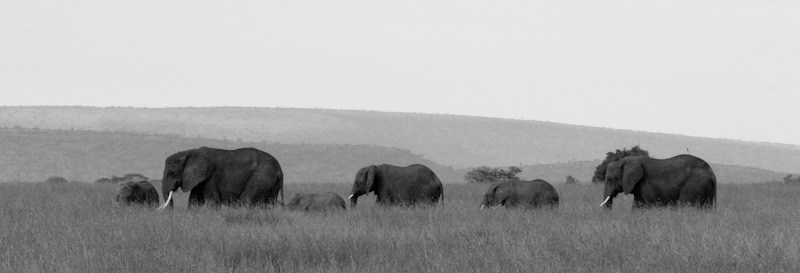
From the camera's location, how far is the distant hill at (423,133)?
9256 cm

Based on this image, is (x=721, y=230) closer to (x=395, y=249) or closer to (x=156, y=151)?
(x=395, y=249)

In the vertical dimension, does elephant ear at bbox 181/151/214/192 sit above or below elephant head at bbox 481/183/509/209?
above

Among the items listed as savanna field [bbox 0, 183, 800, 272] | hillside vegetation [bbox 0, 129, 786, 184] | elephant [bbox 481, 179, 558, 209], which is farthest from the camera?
hillside vegetation [bbox 0, 129, 786, 184]

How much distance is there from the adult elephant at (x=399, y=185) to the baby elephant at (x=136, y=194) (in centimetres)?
389

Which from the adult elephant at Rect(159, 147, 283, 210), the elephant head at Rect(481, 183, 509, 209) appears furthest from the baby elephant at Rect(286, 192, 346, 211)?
the elephant head at Rect(481, 183, 509, 209)

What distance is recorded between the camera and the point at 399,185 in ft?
66.6

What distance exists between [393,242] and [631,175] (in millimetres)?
8124

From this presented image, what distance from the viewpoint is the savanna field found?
9.84 metres

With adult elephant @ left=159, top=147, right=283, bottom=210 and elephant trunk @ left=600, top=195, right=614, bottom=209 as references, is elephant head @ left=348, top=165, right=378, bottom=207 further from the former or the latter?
elephant trunk @ left=600, top=195, right=614, bottom=209

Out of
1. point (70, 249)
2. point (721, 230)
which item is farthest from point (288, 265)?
point (721, 230)

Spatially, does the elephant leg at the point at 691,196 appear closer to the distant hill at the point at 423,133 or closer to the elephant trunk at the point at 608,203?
the elephant trunk at the point at 608,203

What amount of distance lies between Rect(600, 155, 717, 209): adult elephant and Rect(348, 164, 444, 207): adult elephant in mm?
3583

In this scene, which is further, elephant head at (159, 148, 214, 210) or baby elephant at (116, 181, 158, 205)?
baby elephant at (116, 181, 158, 205)

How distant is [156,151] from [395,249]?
2269 inches
